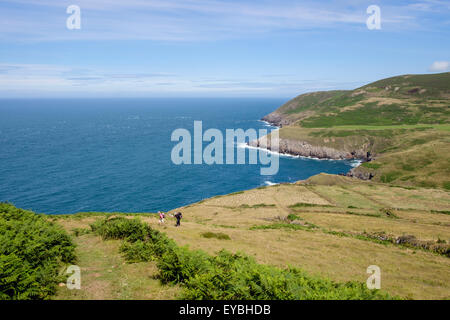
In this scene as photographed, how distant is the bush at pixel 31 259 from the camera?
40.5 ft

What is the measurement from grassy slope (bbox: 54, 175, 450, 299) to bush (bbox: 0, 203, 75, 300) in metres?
1.28

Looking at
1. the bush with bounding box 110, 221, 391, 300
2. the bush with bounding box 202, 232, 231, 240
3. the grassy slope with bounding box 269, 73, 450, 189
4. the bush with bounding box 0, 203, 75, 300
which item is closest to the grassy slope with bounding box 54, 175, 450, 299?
the bush with bounding box 202, 232, 231, 240

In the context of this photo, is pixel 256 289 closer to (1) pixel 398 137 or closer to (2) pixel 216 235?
(2) pixel 216 235

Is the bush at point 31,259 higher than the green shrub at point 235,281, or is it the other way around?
the bush at point 31,259

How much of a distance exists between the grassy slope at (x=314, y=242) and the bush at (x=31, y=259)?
128 centimetres

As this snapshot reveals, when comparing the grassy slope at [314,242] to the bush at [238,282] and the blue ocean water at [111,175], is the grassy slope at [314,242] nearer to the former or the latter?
the bush at [238,282]

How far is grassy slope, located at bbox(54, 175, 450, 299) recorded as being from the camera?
60.3ft

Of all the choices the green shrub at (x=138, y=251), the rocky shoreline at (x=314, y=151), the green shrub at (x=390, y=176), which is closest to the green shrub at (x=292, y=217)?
the green shrub at (x=138, y=251)

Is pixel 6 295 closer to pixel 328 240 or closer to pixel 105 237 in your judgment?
pixel 105 237

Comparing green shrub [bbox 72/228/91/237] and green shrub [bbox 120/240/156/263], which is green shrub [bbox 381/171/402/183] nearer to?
green shrub [bbox 120/240/156/263]

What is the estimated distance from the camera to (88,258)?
20062 mm
